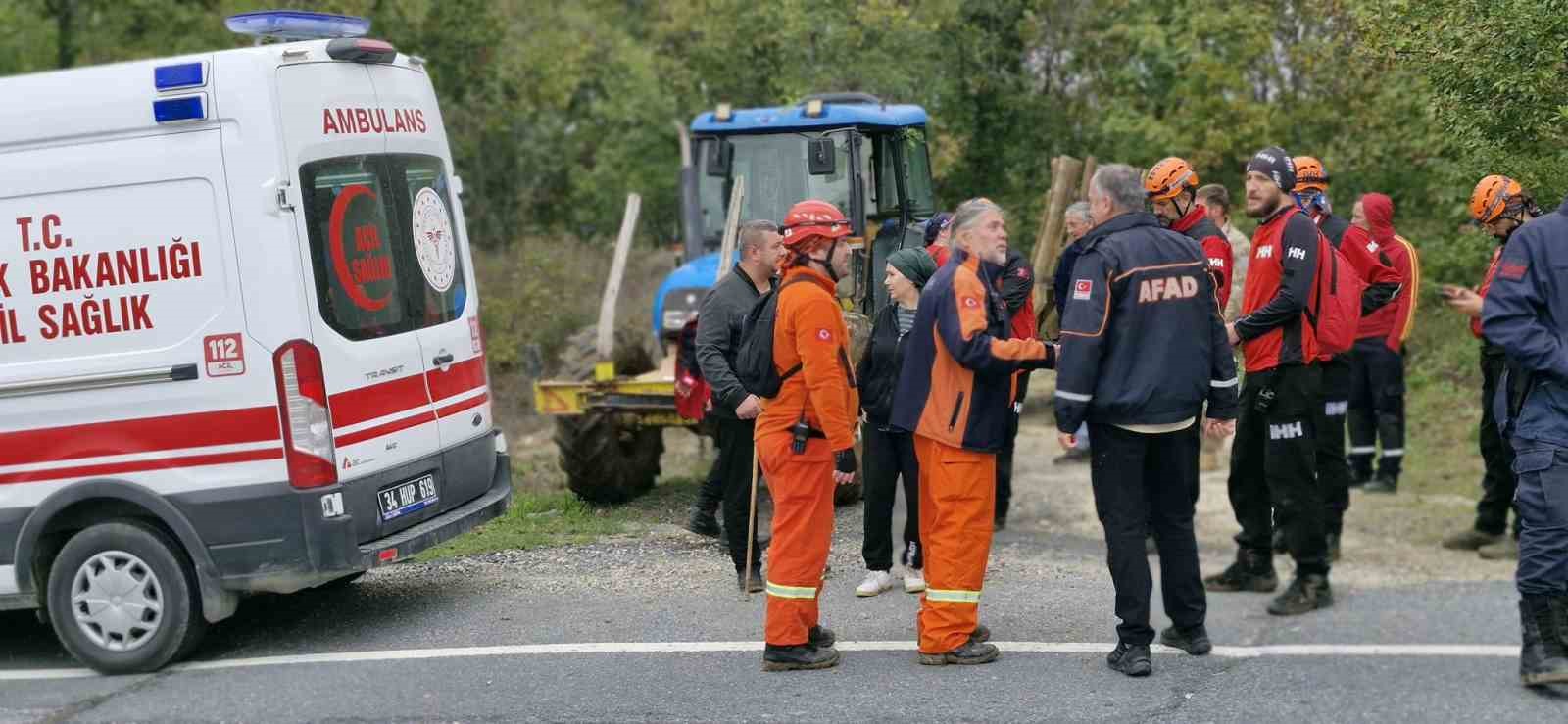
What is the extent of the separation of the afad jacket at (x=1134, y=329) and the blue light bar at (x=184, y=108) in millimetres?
3601

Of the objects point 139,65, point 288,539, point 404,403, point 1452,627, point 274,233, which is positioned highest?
point 139,65

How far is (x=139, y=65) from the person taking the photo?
636 centimetres

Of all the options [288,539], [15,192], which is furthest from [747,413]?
[15,192]

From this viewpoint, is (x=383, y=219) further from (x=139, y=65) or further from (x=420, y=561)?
(x=420, y=561)

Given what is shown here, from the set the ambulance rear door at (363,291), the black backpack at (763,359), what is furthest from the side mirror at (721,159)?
the black backpack at (763,359)

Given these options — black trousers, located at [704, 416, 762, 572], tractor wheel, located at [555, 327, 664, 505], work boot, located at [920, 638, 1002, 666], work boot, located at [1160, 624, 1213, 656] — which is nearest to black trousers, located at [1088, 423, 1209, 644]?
work boot, located at [1160, 624, 1213, 656]

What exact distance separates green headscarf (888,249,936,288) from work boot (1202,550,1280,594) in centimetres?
247

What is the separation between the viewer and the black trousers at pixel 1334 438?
740cm

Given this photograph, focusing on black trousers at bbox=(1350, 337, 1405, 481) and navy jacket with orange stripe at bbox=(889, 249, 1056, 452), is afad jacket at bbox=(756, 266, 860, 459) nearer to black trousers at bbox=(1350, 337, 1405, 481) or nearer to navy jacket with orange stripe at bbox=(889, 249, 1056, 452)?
navy jacket with orange stripe at bbox=(889, 249, 1056, 452)

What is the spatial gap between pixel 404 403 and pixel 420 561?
6.05 ft

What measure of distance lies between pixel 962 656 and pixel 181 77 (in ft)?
13.0

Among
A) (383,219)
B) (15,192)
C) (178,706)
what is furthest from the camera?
(383,219)

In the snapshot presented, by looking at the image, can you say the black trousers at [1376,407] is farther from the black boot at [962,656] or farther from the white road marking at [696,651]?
the black boot at [962,656]

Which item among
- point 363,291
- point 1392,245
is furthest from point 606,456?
point 1392,245
